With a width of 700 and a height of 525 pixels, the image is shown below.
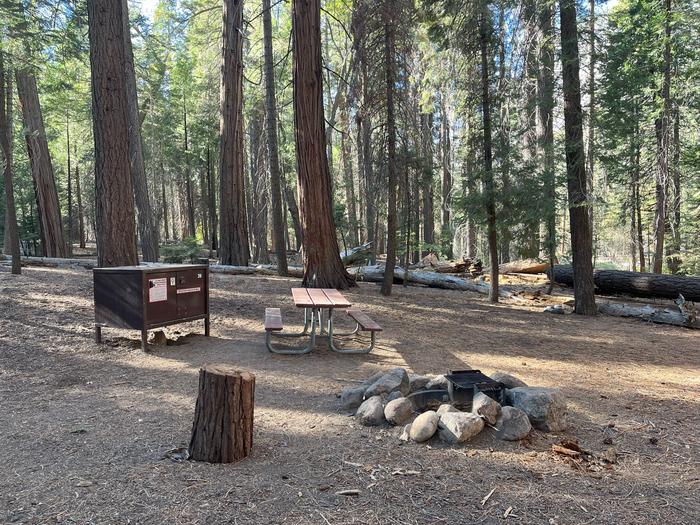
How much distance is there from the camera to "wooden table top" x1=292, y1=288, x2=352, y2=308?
586cm

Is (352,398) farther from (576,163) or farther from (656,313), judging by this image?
(656,313)

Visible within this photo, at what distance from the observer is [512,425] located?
354cm

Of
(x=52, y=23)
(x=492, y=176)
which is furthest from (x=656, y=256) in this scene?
(x=52, y=23)

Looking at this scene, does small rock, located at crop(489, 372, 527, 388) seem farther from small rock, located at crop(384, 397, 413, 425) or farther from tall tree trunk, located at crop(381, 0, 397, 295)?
tall tree trunk, located at crop(381, 0, 397, 295)

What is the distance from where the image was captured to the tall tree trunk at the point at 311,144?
9555 millimetres

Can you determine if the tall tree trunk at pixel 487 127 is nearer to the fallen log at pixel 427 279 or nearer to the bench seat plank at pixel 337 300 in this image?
the fallen log at pixel 427 279

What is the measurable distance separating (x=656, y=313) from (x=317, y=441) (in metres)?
9.42

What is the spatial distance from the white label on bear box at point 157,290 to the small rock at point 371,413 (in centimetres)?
372

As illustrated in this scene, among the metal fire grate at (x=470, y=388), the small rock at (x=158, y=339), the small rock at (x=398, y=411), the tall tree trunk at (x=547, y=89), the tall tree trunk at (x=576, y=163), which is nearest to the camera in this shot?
the small rock at (x=398, y=411)

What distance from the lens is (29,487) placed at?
9.36 ft

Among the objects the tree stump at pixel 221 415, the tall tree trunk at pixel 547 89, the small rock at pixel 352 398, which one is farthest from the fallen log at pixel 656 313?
the tree stump at pixel 221 415

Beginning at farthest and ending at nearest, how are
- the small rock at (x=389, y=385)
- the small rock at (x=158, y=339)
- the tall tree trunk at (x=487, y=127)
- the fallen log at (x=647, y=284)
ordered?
the fallen log at (x=647, y=284)
the tall tree trunk at (x=487, y=127)
the small rock at (x=158, y=339)
the small rock at (x=389, y=385)

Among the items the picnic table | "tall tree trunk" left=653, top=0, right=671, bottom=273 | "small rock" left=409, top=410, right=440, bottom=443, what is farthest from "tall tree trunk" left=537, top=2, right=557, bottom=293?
"small rock" left=409, top=410, right=440, bottom=443

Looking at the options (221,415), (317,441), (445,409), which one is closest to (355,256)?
(445,409)
